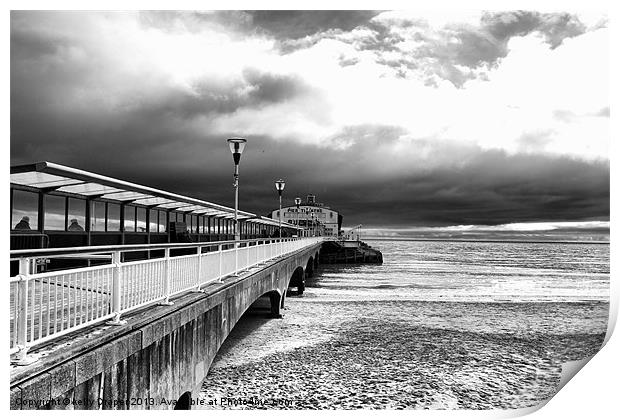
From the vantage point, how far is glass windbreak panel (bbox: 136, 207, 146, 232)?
18717 millimetres

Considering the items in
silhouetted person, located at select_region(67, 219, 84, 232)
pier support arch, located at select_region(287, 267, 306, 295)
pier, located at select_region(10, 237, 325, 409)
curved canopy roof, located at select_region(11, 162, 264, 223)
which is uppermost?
curved canopy roof, located at select_region(11, 162, 264, 223)

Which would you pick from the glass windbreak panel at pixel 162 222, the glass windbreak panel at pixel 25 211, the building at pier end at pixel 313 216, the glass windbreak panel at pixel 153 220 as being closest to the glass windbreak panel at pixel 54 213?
the glass windbreak panel at pixel 25 211

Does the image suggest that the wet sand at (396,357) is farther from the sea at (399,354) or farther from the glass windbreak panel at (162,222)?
the glass windbreak panel at (162,222)

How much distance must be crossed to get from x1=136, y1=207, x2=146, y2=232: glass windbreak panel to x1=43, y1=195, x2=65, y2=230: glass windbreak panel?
5092 millimetres

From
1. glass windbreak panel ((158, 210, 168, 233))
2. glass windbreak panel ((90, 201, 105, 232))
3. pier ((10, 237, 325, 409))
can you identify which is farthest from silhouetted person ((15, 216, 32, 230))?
glass windbreak panel ((158, 210, 168, 233))

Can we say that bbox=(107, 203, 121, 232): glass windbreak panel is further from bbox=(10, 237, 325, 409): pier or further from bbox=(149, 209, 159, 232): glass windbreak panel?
bbox=(10, 237, 325, 409): pier

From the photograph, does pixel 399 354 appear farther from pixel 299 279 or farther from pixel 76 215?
pixel 299 279

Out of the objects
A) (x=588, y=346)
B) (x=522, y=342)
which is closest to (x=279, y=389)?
(x=522, y=342)

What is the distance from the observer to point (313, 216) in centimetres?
9438

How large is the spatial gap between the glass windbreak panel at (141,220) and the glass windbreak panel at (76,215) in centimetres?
389

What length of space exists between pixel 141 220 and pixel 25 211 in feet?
23.5

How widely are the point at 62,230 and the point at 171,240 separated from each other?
25.1 feet

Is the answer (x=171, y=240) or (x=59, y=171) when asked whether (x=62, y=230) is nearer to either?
(x=59, y=171)

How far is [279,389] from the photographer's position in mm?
11570
